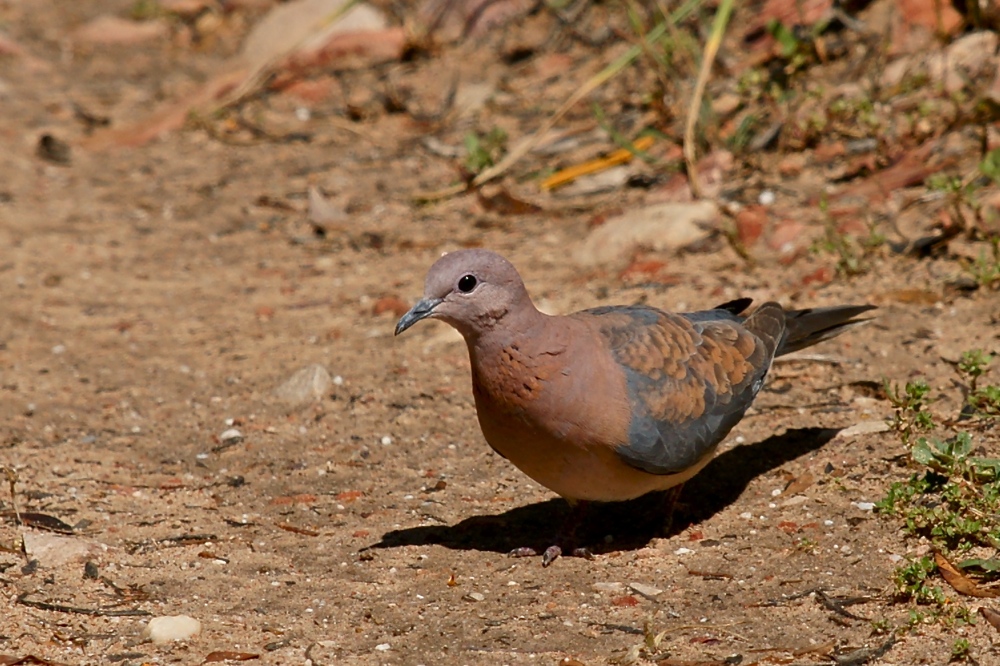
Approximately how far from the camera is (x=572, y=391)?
148 inches

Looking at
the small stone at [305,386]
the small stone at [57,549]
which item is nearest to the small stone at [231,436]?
the small stone at [305,386]

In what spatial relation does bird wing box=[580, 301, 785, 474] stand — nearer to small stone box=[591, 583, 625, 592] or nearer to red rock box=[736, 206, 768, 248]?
small stone box=[591, 583, 625, 592]

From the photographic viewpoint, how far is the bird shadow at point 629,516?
165 inches

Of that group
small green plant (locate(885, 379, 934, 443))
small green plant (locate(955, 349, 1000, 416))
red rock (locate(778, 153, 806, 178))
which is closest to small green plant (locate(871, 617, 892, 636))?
small green plant (locate(885, 379, 934, 443))

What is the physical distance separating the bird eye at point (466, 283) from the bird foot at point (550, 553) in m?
0.92

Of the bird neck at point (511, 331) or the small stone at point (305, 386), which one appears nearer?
the bird neck at point (511, 331)

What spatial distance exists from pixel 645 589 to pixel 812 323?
134cm

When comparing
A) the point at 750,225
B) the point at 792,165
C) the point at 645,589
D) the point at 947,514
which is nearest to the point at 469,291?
the point at 645,589

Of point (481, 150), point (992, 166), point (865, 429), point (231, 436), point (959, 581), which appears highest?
point (481, 150)

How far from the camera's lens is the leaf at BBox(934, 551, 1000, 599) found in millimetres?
3455

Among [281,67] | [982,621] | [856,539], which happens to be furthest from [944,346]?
[281,67]

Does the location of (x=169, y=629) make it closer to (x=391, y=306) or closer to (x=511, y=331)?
(x=511, y=331)

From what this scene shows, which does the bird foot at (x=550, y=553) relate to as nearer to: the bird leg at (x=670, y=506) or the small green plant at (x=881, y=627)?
the bird leg at (x=670, y=506)

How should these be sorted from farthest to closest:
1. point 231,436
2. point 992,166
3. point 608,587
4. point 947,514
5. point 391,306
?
point 391,306
point 992,166
point 231,436
point 608,587
point 947,514
